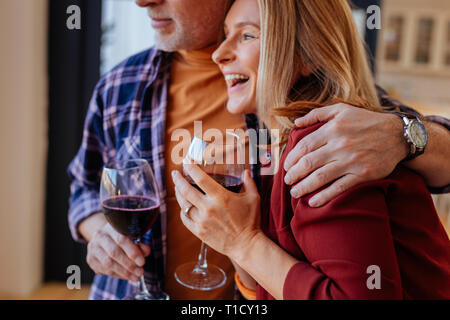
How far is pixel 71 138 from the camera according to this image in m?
2.49

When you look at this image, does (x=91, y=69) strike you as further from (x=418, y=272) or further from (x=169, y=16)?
(x=418, y=272)

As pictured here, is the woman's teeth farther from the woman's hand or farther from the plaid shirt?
the woman's hand

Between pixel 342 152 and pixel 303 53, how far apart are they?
1.24ft

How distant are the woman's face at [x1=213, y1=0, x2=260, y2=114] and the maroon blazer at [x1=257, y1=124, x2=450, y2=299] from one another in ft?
0.93

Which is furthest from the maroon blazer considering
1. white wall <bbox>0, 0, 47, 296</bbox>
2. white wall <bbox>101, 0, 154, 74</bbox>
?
white wall <bbox>0, 0, 47, 296</bbox>

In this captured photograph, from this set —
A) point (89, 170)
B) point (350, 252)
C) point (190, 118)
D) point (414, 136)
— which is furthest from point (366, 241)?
point (89, 170)

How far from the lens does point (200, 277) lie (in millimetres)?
1062

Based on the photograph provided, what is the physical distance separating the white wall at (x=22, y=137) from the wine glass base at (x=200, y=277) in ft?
5.39

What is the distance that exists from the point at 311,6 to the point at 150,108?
0.58 m

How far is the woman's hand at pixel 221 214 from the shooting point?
2.76ft

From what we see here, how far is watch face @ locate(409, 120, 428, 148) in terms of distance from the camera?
805 mm

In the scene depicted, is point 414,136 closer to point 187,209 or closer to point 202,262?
point 187,209
